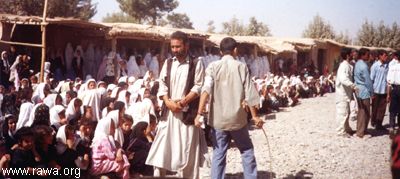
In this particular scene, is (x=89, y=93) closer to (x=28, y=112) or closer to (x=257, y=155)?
(x=28, y=112)

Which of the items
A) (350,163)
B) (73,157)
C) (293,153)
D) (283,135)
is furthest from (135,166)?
(283,135)

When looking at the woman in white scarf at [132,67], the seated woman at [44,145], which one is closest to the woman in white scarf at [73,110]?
the seated woman at [44,145]

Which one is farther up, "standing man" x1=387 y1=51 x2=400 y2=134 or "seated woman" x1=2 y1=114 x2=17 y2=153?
"standing man" x1=387 y1=51 x2=400 y2=134

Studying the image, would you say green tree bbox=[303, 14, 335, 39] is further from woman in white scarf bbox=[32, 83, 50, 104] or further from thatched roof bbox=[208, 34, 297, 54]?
woman in white scarf bbox=[32, 83, 50, 104]

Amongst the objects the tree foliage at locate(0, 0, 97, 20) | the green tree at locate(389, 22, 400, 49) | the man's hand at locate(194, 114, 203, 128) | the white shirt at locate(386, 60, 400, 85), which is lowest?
the man's hand at locate(194, 114, 203, 128)

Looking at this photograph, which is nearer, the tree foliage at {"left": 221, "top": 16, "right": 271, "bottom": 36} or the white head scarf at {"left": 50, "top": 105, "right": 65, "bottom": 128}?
the white head scarf at {"left": 50, "top": 105, "right": 65, "bottom": 128}

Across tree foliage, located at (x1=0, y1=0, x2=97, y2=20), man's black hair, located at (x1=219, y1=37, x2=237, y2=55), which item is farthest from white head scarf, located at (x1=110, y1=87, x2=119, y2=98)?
tree foliage, located at (x1=0, y1=0, x2=97, y2=20)

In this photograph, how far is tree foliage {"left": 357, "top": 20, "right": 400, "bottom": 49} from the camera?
51.2 feet

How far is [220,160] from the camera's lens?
3600 millimetres

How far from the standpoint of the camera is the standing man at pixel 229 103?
137 inches

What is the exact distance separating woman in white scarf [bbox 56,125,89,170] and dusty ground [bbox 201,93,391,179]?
128 centimetres

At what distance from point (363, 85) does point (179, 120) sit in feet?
12.8

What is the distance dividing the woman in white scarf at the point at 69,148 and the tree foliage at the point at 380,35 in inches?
513

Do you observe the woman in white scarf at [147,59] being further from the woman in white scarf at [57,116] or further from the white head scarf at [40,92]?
the woman in white scarf at [57,116]
